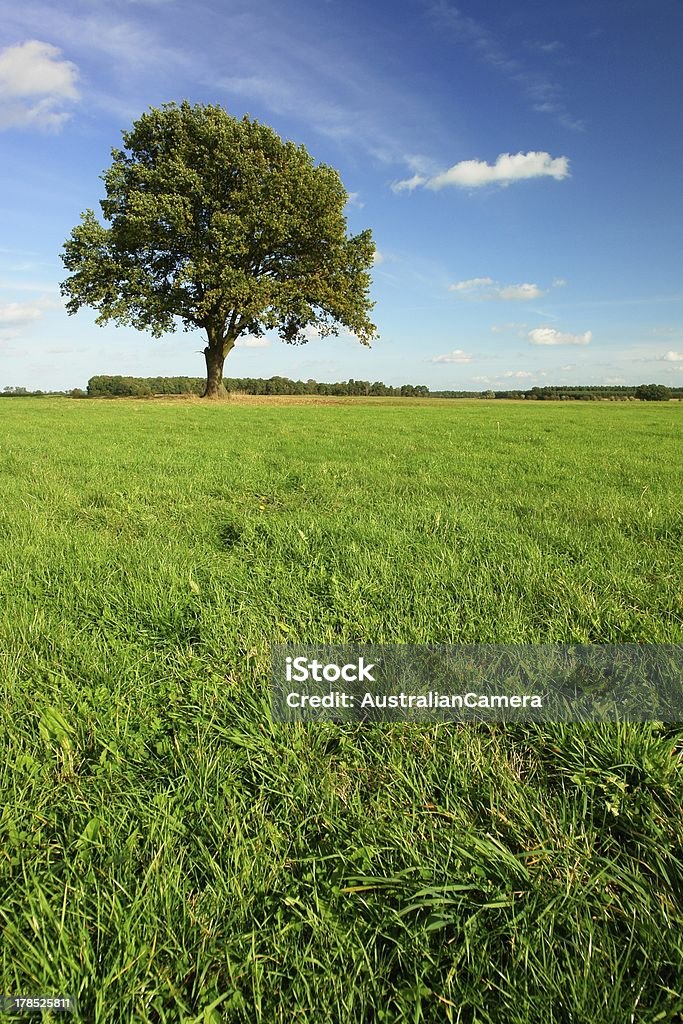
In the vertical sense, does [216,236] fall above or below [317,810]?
above

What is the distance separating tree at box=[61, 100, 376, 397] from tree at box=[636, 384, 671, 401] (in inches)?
2049

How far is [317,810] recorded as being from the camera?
171 centimetres

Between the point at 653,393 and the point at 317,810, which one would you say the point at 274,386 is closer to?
the point at 653,393

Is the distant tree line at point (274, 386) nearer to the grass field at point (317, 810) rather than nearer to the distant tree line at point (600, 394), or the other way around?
the distant tree line at point (600, 394)

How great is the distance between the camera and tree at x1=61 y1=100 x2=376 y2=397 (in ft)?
102

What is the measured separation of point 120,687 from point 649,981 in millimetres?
2145

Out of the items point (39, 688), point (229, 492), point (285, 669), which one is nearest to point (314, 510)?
point (229, 492)

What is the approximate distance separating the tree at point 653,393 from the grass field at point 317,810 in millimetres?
78021

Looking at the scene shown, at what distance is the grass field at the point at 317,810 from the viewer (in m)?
1.25

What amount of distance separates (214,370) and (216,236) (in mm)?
9810

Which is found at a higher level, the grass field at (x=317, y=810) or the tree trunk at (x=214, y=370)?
the tree trunk at (x=214, y=370)

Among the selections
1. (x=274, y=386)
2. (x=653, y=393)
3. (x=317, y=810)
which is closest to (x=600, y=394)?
(x=653, y=393)

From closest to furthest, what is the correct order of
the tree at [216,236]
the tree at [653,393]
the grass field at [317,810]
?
the grass field at [317,810] → the tree at [216,236] → the tree at [653,393]

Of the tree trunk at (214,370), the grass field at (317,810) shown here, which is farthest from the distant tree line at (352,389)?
the grass field at (317,810)
